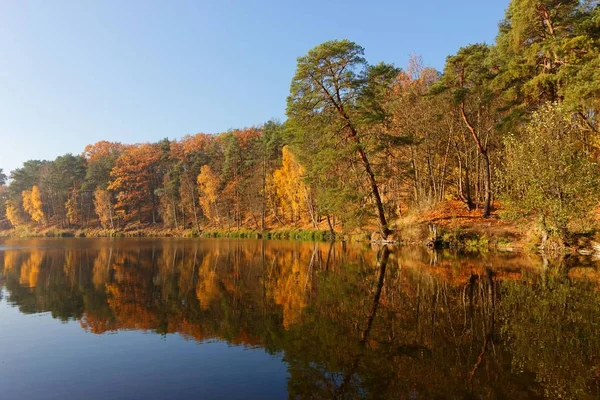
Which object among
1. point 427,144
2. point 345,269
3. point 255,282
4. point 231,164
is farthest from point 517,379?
point 231,164

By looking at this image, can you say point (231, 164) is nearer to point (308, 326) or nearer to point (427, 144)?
point (427, 144)

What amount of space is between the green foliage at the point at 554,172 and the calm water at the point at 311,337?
19.7ft

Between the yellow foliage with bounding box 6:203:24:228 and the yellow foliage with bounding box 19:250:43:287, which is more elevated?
the yellow foliage with bounding box 6:203:24:228

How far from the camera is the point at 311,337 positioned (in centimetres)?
901

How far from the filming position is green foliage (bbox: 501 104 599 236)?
2123cm

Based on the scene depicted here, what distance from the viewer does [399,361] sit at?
7336 millimetres

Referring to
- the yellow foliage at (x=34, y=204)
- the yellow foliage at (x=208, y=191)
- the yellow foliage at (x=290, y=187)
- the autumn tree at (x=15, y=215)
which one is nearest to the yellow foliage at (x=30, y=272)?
the yellow foliage at (x=290, y=187)

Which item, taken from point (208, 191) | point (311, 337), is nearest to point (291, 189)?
point (208, 191)

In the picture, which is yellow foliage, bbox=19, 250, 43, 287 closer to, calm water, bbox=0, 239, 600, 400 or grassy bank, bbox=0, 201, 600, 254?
calm water, bbox=0, 239, 600, 400

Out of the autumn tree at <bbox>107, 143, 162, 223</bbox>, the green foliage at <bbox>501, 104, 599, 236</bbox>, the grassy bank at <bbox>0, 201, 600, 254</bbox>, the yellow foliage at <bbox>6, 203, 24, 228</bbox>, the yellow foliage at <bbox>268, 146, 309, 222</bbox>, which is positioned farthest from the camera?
the yellow foliage at <bbox>6, 203, 24, 228</bbox>

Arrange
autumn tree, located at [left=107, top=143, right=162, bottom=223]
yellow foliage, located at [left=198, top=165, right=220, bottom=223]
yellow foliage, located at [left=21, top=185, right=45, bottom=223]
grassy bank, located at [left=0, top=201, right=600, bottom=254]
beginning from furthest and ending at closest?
yellow foliage, located at [left=21, top=185, right=45, bottom=223] < autumn tree, located at [left=107, top=143, right=162, bottom=223] < yellow foliage, located at [left=198, top=165, right=220, bottom=223] < grassy bank, located at [left=0, top=201, right=600, bottom=254]

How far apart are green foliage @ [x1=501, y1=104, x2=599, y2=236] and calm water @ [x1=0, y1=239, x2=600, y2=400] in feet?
19.7

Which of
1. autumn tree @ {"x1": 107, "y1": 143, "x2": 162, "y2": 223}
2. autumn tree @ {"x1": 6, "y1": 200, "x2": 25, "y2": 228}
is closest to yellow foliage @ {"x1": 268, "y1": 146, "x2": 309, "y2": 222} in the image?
autumn tree @ {"x1": 107, "y1": 143, "x2": 162, "y2": 223}

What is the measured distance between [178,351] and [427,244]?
83.0ft
